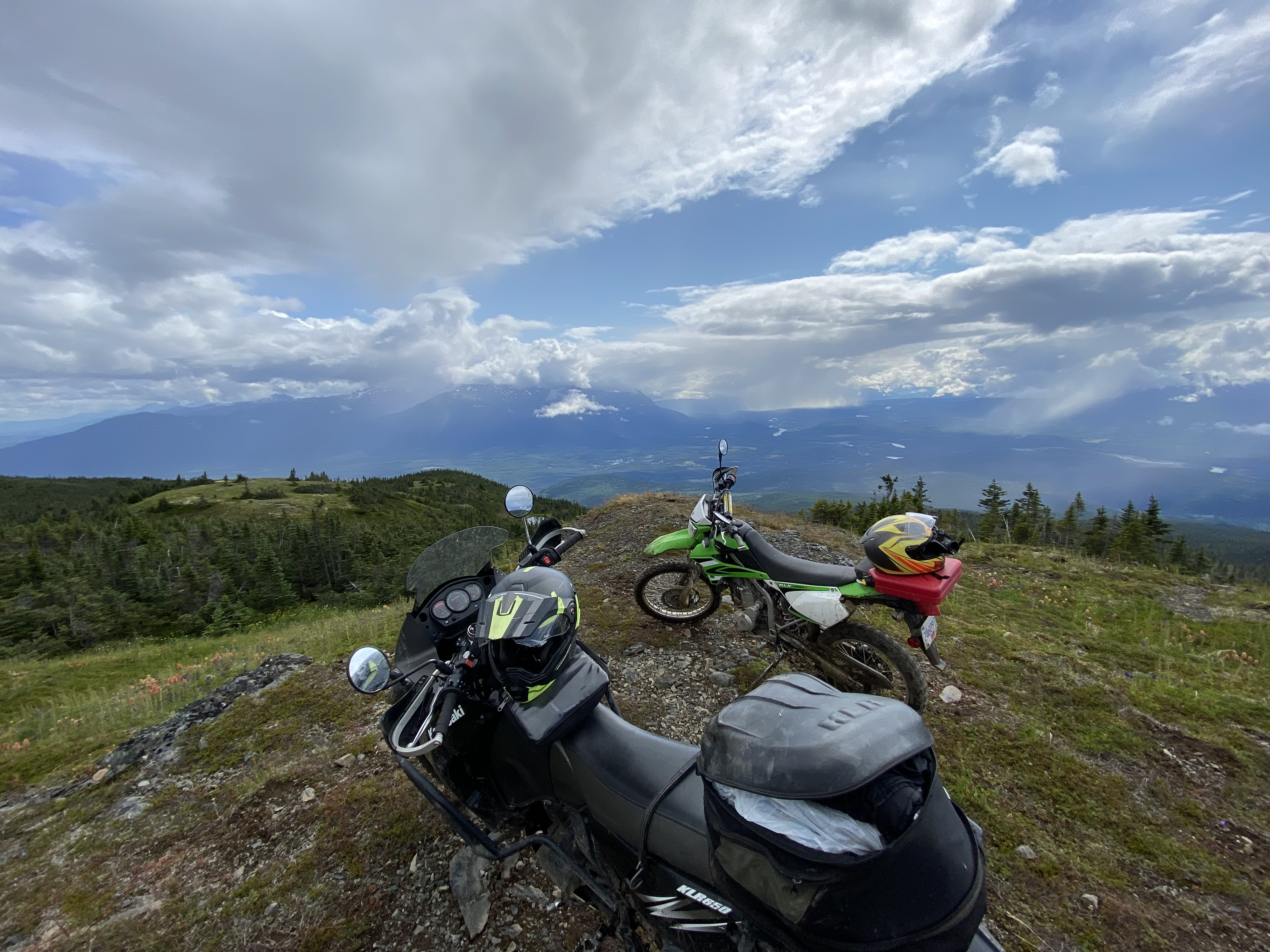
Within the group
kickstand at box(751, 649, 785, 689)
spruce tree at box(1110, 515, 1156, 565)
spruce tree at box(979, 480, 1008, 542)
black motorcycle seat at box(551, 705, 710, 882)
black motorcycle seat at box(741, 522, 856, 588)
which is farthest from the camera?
spruce tree at box(979, 480, 1008, 542)

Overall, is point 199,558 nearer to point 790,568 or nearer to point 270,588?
point 270,588

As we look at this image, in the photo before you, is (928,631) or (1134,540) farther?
(1134,540)

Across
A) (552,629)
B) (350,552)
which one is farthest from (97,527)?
(552,629)

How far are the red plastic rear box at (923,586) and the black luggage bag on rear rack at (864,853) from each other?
116 inches

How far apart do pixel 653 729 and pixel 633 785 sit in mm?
2587

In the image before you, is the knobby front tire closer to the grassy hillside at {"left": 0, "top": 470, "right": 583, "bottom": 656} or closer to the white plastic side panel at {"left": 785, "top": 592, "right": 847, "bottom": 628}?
the white plastic side panel at {"left": 785, "top": 592, "right": 847, "bottom": 628}

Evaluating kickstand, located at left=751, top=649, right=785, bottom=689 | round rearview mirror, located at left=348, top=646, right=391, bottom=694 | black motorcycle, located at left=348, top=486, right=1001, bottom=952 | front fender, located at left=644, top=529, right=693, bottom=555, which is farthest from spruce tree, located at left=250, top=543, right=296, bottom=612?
round rearview mirror, located at left=348, top=646, right=391, bottom=694

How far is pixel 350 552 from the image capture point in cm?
4231

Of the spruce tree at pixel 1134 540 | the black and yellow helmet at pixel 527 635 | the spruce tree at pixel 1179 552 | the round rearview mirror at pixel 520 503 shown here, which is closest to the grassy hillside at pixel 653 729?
the black and yellow helmet at pixel 527 635

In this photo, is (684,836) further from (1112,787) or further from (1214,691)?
(1214,691)

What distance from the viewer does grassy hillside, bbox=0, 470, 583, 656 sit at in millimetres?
23609

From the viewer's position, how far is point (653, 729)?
4492 mm

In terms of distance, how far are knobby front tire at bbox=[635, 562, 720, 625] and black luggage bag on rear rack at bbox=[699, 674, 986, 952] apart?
16.0 ft

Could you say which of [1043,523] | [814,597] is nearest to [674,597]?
[814,597]
